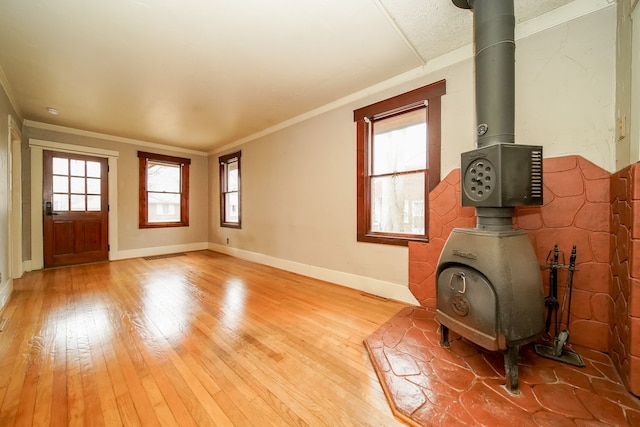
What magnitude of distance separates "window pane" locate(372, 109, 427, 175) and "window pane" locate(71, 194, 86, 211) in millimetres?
5230

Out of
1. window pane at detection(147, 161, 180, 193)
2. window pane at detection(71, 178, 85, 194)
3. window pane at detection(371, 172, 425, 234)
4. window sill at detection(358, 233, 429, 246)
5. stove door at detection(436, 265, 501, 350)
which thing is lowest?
stove door at detection(436, 265, 501, 350)

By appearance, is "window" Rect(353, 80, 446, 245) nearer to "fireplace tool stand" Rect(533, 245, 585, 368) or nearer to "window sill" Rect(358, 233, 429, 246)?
"window sill" Rect(358, 233, 429, 246)

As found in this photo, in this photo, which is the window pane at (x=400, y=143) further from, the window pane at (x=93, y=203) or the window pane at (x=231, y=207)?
the window pane at (x=93, y=203)

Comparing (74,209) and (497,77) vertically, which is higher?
(497,77)

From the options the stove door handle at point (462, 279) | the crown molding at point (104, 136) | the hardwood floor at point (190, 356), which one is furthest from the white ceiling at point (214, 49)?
the hardwood floor at point (190, 356)

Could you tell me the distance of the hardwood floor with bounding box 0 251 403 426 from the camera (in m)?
1.24

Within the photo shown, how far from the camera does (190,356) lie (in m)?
1.70

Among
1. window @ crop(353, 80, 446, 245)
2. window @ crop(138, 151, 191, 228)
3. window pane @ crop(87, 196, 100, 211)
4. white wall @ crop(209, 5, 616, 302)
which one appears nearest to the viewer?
white wall @ crop(209, 5, 616, 302)

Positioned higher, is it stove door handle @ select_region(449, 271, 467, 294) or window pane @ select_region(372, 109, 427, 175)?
window pane @ select_region(372, 109, 427, 175)

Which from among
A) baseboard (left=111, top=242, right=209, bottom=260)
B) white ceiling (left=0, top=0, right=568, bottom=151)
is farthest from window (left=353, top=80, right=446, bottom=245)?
baseboard (left=111, top=242, right=209, bottom=260)

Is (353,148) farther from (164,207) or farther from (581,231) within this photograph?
(164,207)

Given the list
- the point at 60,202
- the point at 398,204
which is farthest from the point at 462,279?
the point at 60,202

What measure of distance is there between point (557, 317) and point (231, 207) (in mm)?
5345

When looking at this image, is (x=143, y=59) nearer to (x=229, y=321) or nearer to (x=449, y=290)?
(x=229, y=321)
